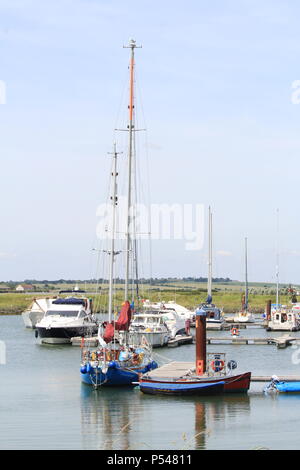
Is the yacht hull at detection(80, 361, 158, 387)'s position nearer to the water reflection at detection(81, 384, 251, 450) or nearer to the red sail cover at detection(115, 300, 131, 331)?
the water reflection at detection(81, 384, 251, 450)

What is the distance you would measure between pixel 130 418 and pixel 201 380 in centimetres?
608

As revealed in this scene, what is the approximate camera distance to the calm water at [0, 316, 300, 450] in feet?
117

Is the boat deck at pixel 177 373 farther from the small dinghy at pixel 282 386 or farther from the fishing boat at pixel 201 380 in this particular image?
the small dinghy at pixel 282 386

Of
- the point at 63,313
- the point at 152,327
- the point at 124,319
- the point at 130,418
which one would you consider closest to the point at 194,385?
the point at 130,418

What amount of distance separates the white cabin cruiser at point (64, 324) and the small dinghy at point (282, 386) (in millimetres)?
33497

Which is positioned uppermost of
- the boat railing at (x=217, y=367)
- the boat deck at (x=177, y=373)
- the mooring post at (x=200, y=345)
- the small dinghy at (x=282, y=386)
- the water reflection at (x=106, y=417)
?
the mooring post at (x=200, y=345)

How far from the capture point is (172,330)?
288ft

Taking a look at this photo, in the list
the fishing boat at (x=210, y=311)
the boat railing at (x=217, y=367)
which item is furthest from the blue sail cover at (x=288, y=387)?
the fishing boat at (x=210, y=311)

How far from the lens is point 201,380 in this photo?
45875mm

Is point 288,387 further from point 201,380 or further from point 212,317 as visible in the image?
point 212,317

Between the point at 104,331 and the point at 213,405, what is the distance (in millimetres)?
10350

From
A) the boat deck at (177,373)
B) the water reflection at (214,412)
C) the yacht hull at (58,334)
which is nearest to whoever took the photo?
the water reflection at (214,412)

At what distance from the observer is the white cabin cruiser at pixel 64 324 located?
266 ft
